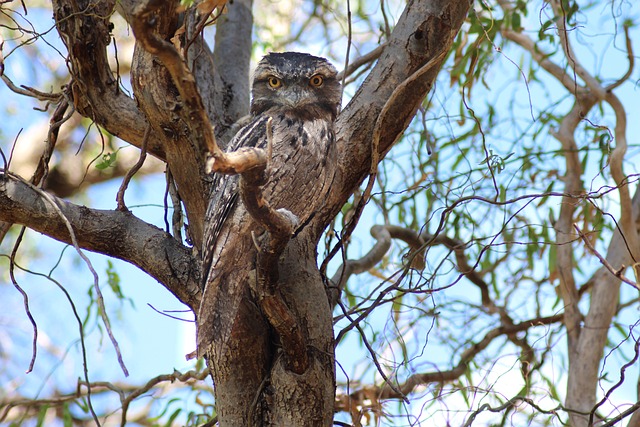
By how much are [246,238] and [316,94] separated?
0.72 metres

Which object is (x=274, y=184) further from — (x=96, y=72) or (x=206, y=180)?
(x=96, y=72)

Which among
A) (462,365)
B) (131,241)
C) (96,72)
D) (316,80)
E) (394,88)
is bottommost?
(131,241)

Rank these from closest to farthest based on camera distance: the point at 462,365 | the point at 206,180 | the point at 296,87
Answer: the point at 206,180 → the point at 296,87 → the point at 462,365

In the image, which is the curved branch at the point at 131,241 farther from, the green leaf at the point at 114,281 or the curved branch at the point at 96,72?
the green leaf at the point at 114,281

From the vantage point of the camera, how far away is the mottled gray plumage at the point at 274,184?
2.62 meters

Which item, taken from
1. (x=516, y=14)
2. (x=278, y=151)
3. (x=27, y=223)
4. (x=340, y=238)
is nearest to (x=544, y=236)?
(x=516, y=14)

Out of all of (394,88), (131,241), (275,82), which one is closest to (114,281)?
(131,241)

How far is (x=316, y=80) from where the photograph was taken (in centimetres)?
309

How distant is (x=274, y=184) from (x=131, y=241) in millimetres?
544

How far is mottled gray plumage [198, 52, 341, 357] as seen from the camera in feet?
8.59

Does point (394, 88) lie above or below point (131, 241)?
above

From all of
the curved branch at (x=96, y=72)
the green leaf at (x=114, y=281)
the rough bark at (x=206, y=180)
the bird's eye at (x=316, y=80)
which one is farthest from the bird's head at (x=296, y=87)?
the green leaf at (x=114, y=281)

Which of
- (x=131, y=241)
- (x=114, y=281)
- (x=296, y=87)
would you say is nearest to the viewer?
(x=131, y=241)

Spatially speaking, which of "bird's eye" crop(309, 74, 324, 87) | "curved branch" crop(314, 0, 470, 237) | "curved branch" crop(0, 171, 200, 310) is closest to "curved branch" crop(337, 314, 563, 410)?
"curved branch" crop(314, 0, 470, 237)
